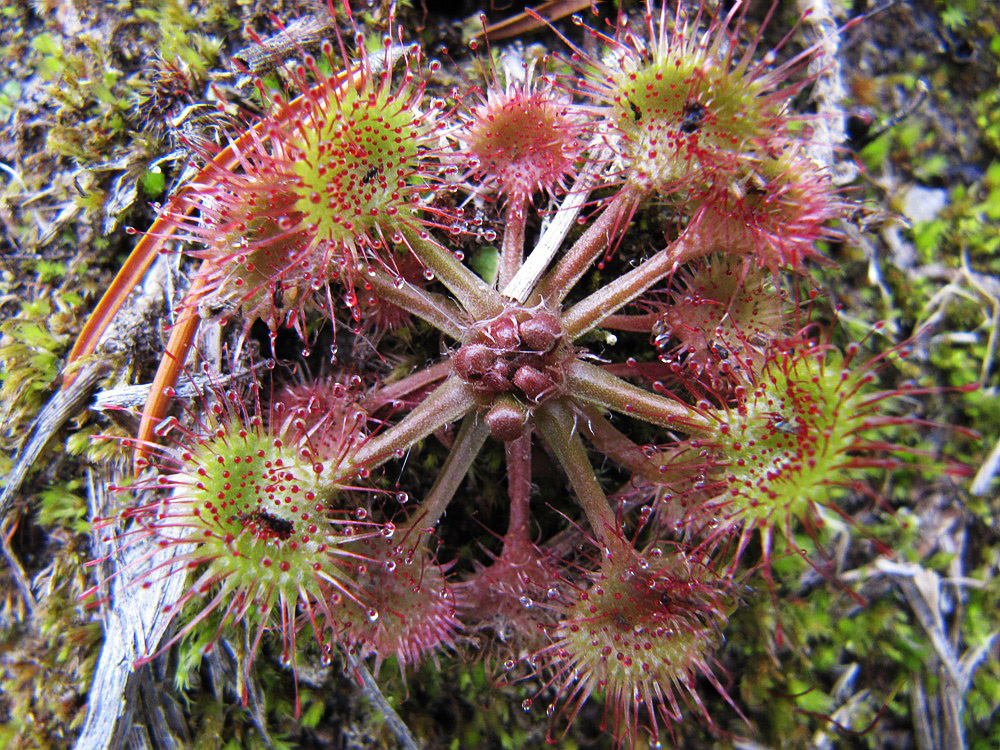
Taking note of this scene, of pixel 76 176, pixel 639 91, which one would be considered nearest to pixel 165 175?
pixel 76 176

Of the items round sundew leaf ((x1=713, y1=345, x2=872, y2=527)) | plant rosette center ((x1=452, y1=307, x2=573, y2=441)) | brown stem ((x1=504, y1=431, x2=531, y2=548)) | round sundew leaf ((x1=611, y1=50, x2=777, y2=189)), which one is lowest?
brown stem ((x1=504, y1=431, x2=531, y2=548))

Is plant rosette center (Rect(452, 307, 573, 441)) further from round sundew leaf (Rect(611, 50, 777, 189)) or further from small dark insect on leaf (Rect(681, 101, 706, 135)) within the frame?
small dark insect on leaf (Rect(681, 101, 706, 135))

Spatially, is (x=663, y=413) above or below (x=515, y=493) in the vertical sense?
above

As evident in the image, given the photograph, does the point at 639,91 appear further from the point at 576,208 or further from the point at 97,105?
the point at 97,105

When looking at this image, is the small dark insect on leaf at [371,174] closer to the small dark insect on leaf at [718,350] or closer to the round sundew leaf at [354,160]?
the round sundew leaf at [354,160]

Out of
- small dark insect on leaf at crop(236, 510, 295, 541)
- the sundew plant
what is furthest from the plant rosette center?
small dark insect on leaf at crop(236, 510, 295, 541)


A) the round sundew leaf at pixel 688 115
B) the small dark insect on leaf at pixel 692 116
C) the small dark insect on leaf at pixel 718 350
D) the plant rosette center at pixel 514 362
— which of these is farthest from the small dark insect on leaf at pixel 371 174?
the small dark insect on leaf at pixel 718 350
